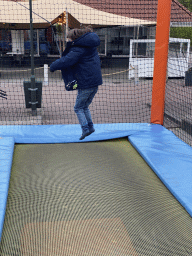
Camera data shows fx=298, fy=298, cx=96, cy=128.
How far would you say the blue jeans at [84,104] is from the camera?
3238 mm

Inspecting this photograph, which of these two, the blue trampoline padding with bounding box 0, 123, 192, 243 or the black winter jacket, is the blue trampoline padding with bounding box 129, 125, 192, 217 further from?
the black winter jacket

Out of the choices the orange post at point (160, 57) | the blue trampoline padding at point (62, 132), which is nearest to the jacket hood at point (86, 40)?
the blue trampoline padding at point (62, 132)

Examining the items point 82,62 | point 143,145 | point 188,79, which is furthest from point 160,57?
point 188,79

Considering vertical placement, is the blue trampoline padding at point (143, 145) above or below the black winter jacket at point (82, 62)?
below

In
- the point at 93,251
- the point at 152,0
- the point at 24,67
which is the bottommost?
the point at 93,251

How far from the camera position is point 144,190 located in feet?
8.45

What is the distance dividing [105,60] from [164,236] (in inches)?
498

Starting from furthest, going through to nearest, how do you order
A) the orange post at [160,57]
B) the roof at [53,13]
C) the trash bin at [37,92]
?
the roof at [53,13] < the trash bin at [37,92] < the orange post at [160,57]

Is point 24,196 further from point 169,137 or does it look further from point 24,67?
point 24,67

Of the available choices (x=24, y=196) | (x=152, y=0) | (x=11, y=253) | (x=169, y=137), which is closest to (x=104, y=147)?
(x=169, y=137)

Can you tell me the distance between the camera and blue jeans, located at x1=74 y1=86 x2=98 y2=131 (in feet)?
10.6

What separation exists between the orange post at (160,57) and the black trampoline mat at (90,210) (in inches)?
48.4

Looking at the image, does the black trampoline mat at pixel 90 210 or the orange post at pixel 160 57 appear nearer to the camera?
the black trampoline mat at pixel 90 210

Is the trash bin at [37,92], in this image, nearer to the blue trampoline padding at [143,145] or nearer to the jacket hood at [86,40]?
the blue trampoline padding at [143,145]
